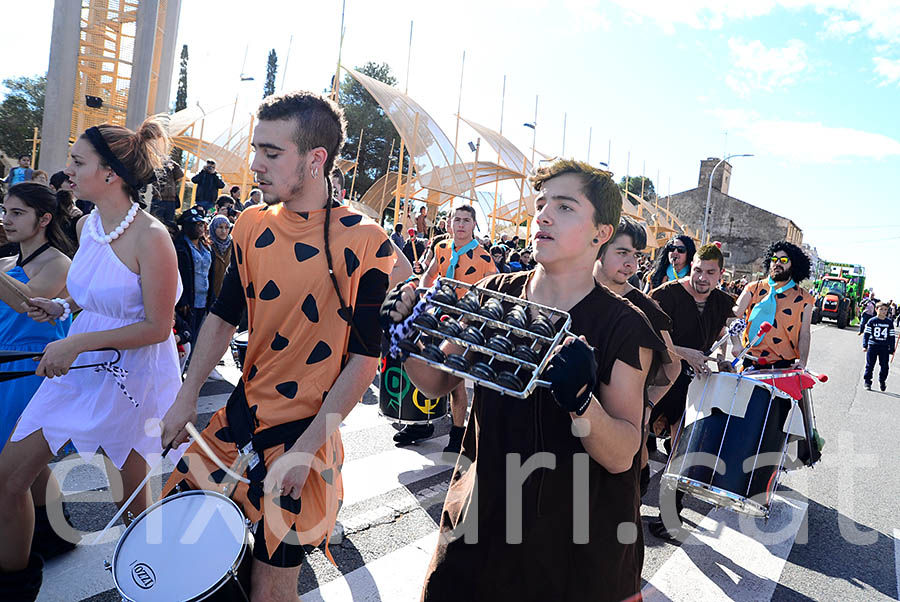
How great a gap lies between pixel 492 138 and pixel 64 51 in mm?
19415

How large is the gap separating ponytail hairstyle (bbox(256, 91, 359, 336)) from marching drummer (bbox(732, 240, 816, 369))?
509 cm

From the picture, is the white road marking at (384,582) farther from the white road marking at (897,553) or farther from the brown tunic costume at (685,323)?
the white road marking at (897,553)

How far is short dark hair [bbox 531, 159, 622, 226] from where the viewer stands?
2.04m

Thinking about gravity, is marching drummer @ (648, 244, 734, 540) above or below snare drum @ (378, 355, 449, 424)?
above

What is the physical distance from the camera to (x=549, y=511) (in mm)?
1961

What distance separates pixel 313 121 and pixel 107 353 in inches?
53.7

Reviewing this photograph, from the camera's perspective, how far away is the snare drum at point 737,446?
4055 mm

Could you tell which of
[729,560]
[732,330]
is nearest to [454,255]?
[732,330]

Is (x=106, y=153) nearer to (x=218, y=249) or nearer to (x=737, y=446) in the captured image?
(x=737, y=446)

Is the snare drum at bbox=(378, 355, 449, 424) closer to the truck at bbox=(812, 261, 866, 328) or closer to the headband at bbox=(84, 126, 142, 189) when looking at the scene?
the headband at bbox=(84, 126, 142, 189)

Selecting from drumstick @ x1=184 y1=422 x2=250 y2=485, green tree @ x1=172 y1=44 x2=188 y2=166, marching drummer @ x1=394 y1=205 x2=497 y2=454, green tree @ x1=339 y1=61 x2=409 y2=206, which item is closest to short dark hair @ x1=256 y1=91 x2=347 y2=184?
drumstick @ x1=184 y1=422 x2=250 y2=485

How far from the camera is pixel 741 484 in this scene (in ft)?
13.3

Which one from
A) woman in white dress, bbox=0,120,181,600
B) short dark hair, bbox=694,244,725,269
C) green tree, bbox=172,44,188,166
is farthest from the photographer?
green tree, bbox=172,44,188,166

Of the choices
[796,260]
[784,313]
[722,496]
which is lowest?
[722,496]
